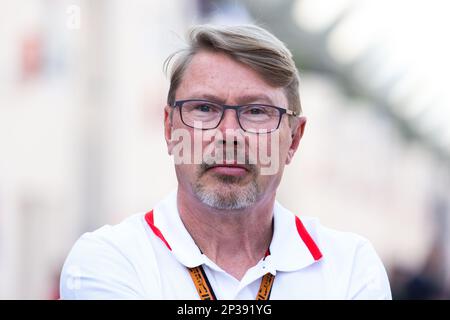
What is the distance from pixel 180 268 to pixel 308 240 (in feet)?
1.51

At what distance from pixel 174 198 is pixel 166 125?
0.77ft

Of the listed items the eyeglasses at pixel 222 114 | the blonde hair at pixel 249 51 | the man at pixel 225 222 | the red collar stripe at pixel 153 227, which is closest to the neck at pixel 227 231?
the man at pixel 225 222

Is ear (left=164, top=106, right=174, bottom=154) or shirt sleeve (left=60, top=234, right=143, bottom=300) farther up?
ear (left=164, top=106, right=174, bottom=154)

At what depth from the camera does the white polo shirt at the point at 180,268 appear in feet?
8.00

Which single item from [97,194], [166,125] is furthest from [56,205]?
[166,125]

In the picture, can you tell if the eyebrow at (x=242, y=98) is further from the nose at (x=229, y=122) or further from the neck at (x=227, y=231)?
the neck at (x=227, y=231)

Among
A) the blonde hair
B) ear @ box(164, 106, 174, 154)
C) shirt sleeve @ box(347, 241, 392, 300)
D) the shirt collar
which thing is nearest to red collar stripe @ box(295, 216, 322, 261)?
the shirt collar

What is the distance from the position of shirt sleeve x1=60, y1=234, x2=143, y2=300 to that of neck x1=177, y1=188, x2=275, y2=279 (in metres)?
0.27

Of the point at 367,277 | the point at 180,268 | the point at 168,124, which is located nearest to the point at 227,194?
the point at 180,268

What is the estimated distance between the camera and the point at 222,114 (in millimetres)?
2533

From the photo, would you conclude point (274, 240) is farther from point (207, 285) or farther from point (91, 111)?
point (91, 111)

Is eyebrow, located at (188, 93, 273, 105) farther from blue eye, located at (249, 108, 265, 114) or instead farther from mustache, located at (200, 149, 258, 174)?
mustache, located at (200, 149, 258, 174)

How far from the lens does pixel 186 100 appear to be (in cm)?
261

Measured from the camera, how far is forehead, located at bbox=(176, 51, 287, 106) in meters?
2.54
